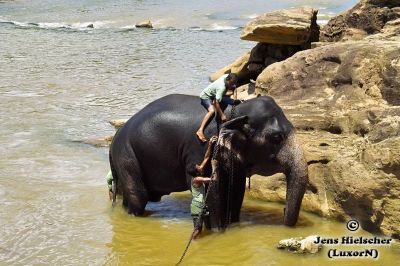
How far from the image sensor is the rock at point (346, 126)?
22.1 feet

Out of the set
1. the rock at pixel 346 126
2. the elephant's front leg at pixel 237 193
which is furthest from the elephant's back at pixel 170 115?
the rock at pixel 346 126

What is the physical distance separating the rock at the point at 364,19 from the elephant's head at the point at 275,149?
558cm

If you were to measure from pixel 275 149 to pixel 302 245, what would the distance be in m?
1.09

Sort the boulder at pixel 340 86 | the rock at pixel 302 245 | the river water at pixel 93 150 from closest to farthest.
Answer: the rock at pixel 302 245 < the river water at pixel 93 150 < the boulder at pixel 340 86

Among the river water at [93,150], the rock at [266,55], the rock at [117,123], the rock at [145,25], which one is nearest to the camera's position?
the river water at [93,150]

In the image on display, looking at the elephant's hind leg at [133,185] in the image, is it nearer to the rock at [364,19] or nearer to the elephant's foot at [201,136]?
the elephant's foot at [201,136]

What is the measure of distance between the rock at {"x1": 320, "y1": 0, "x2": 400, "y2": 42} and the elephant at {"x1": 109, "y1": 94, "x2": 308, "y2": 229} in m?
5.65

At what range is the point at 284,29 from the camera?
43.6 ft

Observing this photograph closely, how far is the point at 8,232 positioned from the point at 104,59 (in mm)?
14179

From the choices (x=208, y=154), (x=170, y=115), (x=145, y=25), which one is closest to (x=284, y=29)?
(x=170, y=115)

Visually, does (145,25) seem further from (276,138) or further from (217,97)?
(276,138)

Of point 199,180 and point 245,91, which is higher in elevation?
point 199,180

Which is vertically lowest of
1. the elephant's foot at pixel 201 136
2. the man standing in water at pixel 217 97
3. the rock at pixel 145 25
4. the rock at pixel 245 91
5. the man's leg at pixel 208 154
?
the rock at pixel 145 25

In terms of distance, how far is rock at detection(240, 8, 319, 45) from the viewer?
13.3 metres
